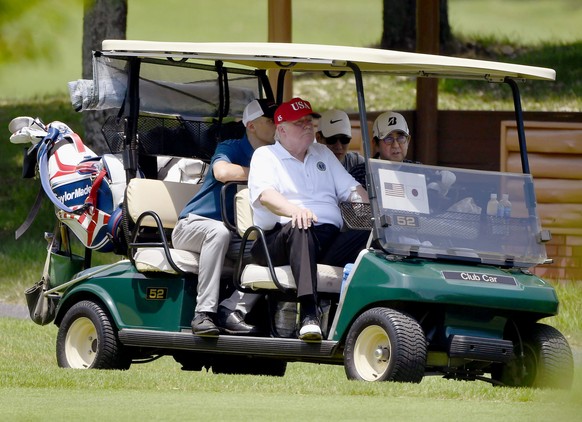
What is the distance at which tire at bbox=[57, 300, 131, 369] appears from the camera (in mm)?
Result: 7508

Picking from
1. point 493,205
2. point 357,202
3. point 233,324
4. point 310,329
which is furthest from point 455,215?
point 233,324

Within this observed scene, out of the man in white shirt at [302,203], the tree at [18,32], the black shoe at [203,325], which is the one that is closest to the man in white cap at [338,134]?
the man in white shirt at [302,203]

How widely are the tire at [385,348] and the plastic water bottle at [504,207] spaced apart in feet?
3.09

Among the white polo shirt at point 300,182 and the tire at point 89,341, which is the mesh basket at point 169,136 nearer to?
the tire at point 89,341

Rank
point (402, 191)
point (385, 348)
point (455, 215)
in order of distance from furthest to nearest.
Result: point (455, 215) < point (402, 191) < point (385, 348)

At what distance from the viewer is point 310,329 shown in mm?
6633

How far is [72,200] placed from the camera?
791cm

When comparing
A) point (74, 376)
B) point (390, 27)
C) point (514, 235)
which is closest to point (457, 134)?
point (390, 27)

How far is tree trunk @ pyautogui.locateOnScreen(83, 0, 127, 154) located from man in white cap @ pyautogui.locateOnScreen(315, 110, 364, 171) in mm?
7026

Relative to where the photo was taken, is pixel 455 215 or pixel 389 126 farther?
pixel 389 126

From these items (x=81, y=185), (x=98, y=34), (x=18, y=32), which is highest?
(x=98, y=34)

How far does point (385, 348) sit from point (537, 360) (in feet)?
2.59

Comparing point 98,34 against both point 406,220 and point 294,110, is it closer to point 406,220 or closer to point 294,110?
point 294,110

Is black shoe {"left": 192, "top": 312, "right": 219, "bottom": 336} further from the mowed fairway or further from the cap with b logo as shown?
the cap with b logo
